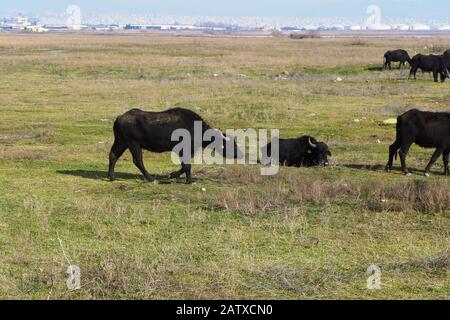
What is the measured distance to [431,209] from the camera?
33.5 feet

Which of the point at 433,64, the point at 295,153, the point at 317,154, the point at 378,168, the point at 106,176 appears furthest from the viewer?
the point at 433,64

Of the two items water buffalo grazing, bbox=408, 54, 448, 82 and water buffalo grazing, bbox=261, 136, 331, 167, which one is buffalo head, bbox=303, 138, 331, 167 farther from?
water buffalo grazing, bbox=408, 54, 448, 82

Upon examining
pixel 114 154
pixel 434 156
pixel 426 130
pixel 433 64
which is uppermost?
pixel 433 64

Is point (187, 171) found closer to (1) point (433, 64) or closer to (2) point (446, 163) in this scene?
(2) point (446, 163)

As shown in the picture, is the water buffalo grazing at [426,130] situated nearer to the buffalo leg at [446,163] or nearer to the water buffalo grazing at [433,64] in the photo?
the buffalo leg at [446,163]

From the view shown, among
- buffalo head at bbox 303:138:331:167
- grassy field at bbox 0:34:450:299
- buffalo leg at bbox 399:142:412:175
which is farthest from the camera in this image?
buffalo head at bbox 303:138:331:167

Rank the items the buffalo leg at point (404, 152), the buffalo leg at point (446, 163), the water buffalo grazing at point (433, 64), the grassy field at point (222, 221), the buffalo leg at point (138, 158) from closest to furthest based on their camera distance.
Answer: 1. the grassy field at point (222, 221)
2. the buffalo leg at point (138, 158)
3. the buffalo leg at point (404, 152)
4. the buffalo leg at point (446, 163)
5. the water buffalo grazing at point (433, 64)

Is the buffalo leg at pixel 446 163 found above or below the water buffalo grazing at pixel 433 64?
below

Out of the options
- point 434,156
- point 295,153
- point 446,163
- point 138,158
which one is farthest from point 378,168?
point 138,158

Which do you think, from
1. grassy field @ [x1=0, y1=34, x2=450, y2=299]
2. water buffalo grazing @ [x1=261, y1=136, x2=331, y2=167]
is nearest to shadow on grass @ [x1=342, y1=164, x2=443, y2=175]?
grassy field @ [x1=0, y1=34, x2=450, y2=299]

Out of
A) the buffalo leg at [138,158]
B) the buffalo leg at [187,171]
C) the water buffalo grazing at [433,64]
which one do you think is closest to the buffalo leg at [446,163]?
the buffalo leg at [187,171]

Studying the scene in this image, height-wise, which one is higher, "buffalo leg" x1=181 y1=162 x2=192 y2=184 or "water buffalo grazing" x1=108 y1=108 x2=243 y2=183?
"water buffalo grazing" x1=108 y1=108 x2=243 y2=183

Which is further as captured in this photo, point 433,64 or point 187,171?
point 433,64

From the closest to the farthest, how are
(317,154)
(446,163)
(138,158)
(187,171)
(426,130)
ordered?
(187,171) → (138,158) → (426,130) → (446,163) → (317,154)
